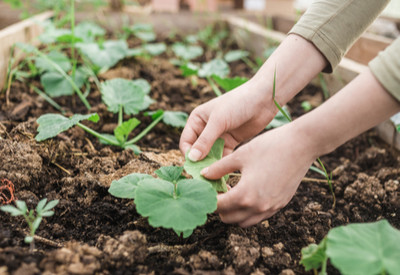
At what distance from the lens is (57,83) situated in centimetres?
190

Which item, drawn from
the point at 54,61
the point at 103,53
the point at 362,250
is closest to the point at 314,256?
the point at 362,250

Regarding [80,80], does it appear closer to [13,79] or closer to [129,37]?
[13,79]

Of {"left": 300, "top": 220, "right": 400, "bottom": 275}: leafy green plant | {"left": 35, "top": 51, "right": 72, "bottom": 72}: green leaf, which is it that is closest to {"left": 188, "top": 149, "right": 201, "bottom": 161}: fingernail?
{"left": 300, "top": 220, "right": 400, "bottom": 275}: leafy green plant

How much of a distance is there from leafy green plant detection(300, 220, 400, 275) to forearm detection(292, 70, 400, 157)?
0.69ft

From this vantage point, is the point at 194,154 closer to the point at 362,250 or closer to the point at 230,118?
the point at 230,118

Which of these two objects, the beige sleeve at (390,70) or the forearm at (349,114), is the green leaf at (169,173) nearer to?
the forearm at (349,114)

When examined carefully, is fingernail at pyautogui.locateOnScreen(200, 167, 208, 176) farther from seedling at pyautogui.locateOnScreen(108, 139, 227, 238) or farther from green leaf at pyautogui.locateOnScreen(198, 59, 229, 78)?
green leaf at pyautogui.locateOnScreen(198, 59, 229, 78)

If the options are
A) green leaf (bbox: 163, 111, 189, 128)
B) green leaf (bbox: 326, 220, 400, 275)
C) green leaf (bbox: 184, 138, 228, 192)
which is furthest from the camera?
green leaf (bbox: 163, 111, 189, 128)

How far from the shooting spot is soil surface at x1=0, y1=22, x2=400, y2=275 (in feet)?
3.01

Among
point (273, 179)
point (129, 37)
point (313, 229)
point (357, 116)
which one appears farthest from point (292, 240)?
point (129, 37)

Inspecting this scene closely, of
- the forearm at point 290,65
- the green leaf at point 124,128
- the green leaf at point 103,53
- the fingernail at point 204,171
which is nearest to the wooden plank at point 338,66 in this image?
the forearm at point 290,65

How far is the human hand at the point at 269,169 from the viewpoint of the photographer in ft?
2.93

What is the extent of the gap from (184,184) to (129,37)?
7.94 feet

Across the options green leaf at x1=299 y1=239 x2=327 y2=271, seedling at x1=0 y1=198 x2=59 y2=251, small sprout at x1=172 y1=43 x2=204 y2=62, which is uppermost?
seedling at x1=0 y1=198 x2=59 y2=251
